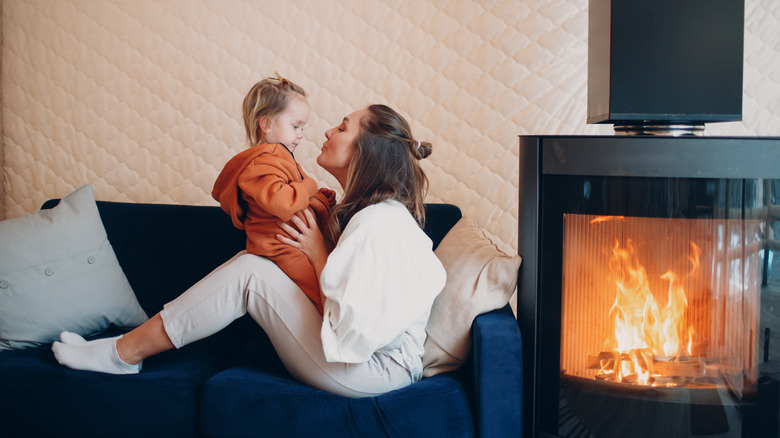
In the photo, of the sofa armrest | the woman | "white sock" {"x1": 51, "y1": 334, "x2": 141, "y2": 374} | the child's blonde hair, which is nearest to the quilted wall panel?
the child's blonde hair

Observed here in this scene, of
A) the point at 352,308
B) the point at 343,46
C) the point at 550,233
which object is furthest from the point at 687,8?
the point at 343,46

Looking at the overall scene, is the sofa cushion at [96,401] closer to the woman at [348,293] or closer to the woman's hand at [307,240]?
the woman at [348,293]

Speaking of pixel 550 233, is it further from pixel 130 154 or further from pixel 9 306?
pixel 130 154

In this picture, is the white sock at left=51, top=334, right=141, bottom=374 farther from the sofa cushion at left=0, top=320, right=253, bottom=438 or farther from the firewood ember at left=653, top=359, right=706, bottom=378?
the firewood ember at left=653, top=359, right=706, bottom=378

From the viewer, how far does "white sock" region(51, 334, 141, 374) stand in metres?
1.72

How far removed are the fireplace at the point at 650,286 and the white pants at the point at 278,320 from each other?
→ 0.43 meters

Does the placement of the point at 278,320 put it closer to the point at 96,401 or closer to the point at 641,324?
the point at 96,401

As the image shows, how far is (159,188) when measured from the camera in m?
2.64

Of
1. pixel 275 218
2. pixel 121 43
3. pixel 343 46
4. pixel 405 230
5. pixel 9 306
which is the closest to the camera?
pixel 405 230

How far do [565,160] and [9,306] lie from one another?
165 centimetres

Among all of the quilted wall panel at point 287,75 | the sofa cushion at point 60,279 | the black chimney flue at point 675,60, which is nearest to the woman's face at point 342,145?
the quilted wall panel at point 287,75

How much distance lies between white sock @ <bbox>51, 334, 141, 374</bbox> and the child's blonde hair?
2.43 feet

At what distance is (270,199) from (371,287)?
393mm

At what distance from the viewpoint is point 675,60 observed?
1593 millimetres
